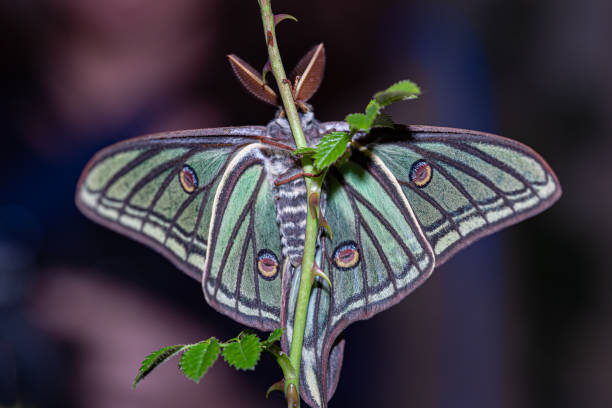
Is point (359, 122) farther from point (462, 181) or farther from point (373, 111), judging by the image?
point (462, 181)

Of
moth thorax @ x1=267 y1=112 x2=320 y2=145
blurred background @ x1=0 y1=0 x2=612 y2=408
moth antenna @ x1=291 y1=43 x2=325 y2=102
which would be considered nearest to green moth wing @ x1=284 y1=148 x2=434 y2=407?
moth thorax @ x1=267 y1=112 x2=320 y2=145

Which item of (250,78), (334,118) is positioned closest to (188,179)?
(250,78)

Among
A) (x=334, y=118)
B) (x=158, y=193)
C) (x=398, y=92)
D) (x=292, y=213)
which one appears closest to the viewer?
(x=398, y=92)

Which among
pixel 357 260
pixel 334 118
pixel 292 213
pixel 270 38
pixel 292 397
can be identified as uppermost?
pixel 334 118

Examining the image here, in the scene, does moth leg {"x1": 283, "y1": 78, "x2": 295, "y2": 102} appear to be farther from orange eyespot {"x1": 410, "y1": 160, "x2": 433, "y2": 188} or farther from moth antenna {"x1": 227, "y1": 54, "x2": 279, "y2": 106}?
orange eyespot {"x1": 410, "y1": 160, "x2": 433, "y2": 188}

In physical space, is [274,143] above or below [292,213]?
above

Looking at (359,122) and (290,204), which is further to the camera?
(290,204)

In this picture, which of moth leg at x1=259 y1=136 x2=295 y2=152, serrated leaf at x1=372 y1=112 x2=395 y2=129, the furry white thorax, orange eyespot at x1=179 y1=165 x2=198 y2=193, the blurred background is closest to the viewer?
serrated leaf at x1=372 y1=112 x2=395 y2=129

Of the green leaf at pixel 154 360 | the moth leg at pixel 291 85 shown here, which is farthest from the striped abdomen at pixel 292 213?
the green leaf at pixel 154 360
